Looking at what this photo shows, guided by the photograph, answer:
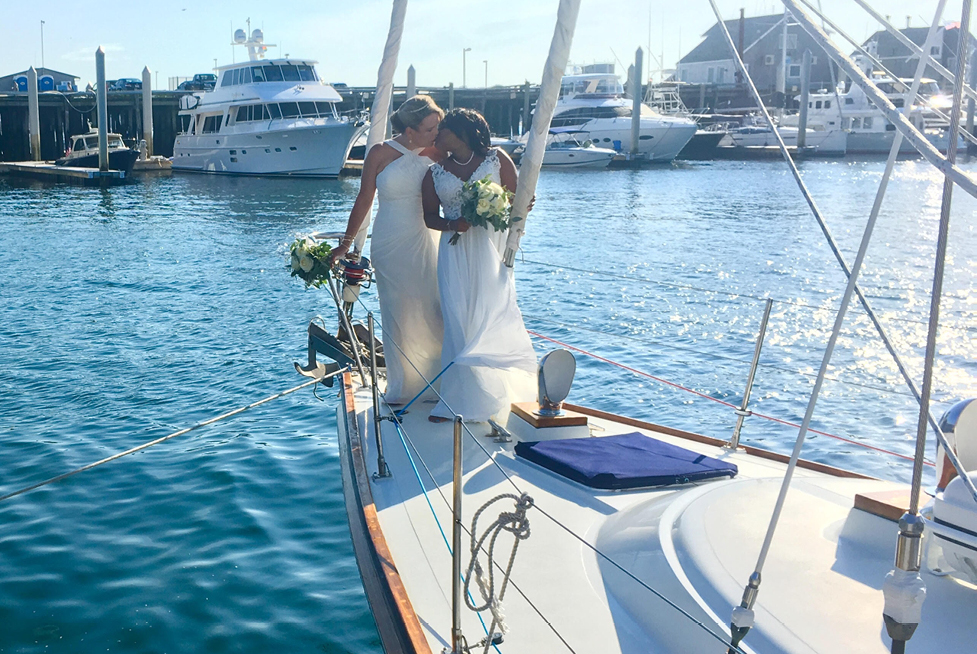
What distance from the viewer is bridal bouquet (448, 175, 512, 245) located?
4.59m

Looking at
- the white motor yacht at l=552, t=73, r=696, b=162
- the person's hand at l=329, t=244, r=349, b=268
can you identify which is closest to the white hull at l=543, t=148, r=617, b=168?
the white motor yacht at l=552, t=73, r=696, b=162

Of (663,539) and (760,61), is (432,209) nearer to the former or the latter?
(663,539)

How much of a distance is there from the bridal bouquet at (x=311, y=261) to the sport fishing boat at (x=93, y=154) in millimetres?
32436

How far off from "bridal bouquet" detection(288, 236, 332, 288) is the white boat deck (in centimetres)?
211

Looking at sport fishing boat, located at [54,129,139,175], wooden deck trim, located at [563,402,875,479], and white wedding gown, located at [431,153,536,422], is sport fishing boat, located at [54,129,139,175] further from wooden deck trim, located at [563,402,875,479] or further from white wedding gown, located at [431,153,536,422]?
wooden deck trim, located at [563,402,875,479]

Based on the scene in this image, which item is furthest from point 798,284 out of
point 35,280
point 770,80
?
point 770,80

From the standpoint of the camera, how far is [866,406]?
8.48 metres

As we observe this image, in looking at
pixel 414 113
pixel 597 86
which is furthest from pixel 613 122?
pixel 414 113

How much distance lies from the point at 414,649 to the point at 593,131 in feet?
153

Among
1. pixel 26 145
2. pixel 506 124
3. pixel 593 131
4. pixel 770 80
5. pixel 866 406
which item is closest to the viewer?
pixel 866 406

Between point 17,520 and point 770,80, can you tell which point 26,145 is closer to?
point 17,520

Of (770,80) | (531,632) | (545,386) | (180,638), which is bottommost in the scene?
(180,638)

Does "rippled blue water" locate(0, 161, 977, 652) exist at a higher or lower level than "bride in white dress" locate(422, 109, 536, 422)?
lower

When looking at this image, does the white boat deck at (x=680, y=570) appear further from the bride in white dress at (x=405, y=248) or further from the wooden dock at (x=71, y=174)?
the wooden dock at (x=71, y=174)
